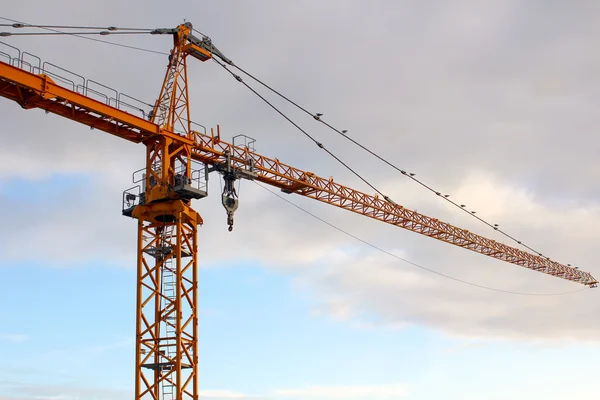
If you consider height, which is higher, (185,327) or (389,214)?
(389,214)

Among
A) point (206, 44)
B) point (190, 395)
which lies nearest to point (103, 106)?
point (206, 44)

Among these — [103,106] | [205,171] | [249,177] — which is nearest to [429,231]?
[249,177]

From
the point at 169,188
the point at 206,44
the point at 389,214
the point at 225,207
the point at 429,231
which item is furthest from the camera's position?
the point at 429,231

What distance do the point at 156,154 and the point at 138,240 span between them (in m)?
6.85

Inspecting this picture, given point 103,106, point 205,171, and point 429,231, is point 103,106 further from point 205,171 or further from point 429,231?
point 429,231

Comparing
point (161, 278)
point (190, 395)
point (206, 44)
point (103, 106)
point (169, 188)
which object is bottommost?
point (190, 395)

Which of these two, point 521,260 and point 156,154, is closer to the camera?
point 156,154

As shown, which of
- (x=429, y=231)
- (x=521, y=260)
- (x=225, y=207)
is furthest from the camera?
(x=521, y=260)

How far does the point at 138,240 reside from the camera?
189 ft

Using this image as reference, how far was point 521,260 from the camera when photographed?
116 metres

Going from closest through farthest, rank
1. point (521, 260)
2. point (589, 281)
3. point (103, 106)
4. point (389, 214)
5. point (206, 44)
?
1. point (103, 106)
2. point (206, 44)
3. point (389, 214)
4. point (521, 260)
5. point (589, 281)

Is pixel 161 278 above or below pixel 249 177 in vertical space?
below

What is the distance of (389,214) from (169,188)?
3716 centimetres

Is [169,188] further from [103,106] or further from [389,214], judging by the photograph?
[389,214]
